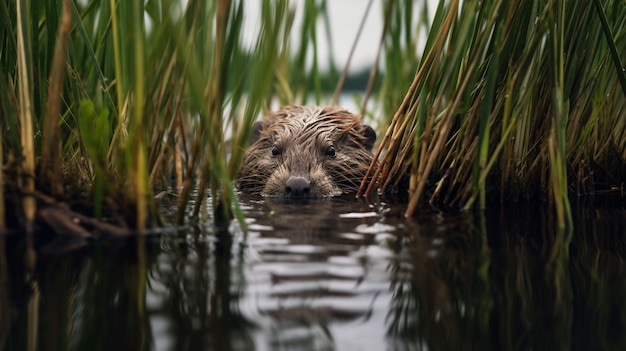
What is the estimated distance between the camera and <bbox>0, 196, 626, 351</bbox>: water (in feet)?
5.98

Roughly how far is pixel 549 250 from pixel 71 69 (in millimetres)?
2222

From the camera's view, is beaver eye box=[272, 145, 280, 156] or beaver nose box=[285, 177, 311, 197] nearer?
beaver nose box=[285, 177, 311, 197]

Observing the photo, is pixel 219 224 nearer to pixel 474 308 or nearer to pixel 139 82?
pixel 139 82

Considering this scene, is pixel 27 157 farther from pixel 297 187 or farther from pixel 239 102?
pixel 297 187

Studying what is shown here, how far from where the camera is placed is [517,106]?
3410 mm

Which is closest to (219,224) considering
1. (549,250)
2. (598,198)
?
(549,250)

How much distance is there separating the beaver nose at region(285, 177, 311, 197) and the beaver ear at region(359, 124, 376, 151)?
1096 millimetres

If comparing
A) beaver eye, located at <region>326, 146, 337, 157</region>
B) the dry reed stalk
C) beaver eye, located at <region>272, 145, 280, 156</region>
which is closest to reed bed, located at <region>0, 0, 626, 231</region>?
the dry reed stalk

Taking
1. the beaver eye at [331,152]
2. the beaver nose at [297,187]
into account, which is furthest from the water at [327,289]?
the beaver eye at [331,152]

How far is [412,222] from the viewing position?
329 cm

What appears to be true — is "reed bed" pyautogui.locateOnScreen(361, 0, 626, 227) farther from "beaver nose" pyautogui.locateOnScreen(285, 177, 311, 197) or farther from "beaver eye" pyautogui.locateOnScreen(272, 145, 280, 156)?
"beaver eye" pyautogui.locateOnScreen(272, 145, 280, 156)

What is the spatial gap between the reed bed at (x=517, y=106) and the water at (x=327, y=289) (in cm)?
45

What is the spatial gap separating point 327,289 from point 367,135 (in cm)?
350

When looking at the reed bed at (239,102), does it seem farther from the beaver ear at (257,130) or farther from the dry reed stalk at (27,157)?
the beaver ear at (257,130)
